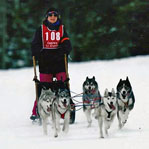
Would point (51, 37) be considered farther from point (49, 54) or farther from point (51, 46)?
point (49, 54)

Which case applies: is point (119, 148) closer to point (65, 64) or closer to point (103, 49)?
point (65, 64)

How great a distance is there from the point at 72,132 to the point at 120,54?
16.5 metres

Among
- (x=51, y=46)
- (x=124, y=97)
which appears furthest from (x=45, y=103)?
(x=51, y=46)

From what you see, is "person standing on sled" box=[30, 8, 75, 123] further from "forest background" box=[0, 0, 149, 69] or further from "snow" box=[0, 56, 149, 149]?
"forest background" box=[0, 0, 149, 69]

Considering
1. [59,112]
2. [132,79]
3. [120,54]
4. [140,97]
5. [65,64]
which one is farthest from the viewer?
[120,54]

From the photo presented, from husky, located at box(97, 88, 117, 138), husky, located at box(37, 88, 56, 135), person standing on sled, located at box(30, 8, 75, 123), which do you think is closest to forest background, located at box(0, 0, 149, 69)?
person standing on sled, located at box(30, 8, 75, 123)

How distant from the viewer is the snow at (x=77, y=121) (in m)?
6.14

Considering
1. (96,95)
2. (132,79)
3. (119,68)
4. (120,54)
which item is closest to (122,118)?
(96,95)

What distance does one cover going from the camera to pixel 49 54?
7953 mm

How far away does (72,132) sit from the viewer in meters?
7.14

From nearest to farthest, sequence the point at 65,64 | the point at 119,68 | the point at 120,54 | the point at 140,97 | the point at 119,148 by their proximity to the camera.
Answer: the point at 119,148, the point at 65,64, the point at 140,97, the point at 119,68, the point at 120,54

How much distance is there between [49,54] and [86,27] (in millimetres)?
16156

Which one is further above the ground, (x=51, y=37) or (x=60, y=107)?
(x=51, y=37)

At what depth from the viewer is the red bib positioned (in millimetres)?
7745
